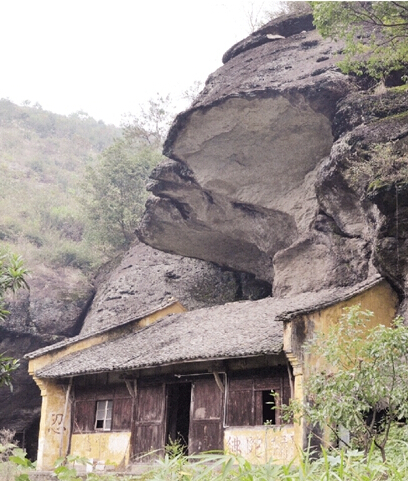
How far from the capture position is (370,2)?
16.5m

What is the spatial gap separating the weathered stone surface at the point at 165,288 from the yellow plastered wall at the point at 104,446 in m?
7.53

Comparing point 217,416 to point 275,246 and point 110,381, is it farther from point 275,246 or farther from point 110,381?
point 275,246

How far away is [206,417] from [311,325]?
3960 mm

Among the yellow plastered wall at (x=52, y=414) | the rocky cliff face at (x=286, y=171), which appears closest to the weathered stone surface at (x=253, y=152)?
the rocky cliff face at (x=286, y=171)

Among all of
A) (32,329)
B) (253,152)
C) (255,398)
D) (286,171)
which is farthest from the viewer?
(32,329)

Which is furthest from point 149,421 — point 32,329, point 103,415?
point 32,329

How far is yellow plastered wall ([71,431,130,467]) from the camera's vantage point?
54.1ft

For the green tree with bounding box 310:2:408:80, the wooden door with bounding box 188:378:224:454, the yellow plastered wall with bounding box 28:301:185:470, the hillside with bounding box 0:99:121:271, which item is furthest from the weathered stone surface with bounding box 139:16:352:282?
the hillside with bounding box 0:99:121:271

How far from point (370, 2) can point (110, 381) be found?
13.4m

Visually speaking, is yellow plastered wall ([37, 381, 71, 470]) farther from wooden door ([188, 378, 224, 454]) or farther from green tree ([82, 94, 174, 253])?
green tree ([82, 94, 174, 253])

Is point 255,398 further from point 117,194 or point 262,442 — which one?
point 117,194

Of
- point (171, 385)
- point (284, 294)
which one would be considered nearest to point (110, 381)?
point (171, 385)

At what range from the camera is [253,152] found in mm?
20766

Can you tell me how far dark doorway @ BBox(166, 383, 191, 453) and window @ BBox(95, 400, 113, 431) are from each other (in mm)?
1836
